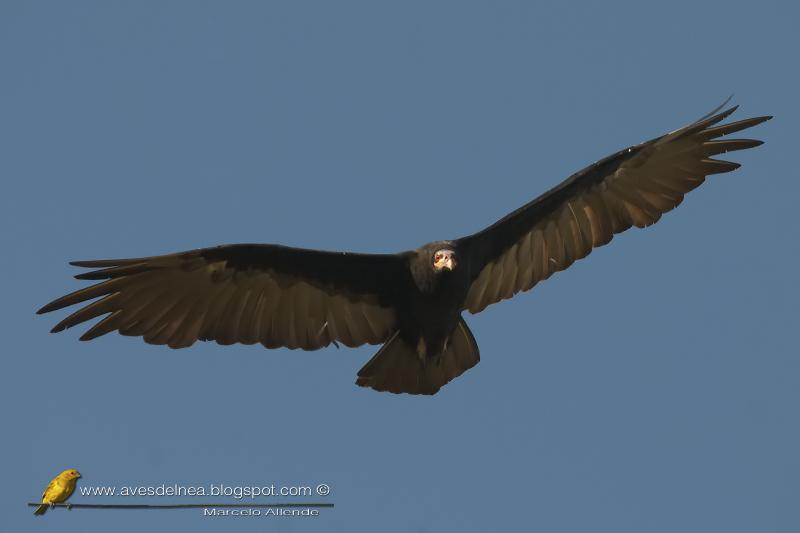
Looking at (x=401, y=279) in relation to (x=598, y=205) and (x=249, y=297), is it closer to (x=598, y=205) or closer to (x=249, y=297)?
(x=249, y=297)

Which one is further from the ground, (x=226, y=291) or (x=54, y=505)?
(x=226, y=291)

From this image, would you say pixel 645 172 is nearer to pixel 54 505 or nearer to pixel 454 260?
pixel 454 260

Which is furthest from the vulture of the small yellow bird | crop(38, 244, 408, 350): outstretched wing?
the small yellow bird

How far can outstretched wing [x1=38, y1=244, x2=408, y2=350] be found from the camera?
470 inches

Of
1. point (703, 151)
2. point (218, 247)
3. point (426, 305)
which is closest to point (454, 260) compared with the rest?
point (426, 305)

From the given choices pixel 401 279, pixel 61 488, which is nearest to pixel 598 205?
pixel 401 279

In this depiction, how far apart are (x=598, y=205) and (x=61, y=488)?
658 centimetres

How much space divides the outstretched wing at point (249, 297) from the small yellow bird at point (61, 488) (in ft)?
4.79

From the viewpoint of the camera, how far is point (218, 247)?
39.4ft

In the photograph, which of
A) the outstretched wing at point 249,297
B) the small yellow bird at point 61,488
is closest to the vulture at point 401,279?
the outstretched wing at point 249,297

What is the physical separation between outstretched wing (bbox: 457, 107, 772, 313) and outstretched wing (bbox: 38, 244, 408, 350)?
1252 millimetres

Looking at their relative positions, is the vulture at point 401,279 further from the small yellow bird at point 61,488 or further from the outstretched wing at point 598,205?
the small yellow bird at point 61,488

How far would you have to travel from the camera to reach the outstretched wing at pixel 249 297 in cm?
1193

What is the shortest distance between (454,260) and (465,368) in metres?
1.48
